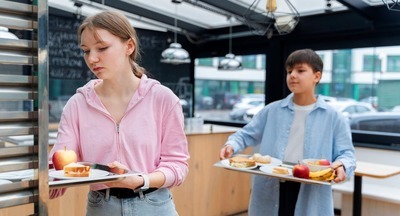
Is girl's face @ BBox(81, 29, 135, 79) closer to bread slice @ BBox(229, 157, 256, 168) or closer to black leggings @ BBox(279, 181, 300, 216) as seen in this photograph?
bread slice @ BBox(229, 157, 256, 168)

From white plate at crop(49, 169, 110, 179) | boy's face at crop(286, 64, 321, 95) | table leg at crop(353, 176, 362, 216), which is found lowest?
table leg at crop(353, 176, 362, 216)

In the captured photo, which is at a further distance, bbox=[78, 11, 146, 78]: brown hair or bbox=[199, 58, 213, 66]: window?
bbox=[199, 58, 213, 66]: window

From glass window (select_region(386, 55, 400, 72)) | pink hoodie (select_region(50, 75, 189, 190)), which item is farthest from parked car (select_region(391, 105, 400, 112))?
pink hoodie (select_region(50, 75, 189, 190))

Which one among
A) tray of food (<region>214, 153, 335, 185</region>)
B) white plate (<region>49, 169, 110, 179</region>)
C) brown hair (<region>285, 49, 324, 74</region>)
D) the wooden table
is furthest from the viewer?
the wooden table

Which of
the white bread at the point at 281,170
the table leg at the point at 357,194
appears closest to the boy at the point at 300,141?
the white bread at the point at 281,170

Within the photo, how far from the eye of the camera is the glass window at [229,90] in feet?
17.9

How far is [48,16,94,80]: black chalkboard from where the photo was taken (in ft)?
16.0

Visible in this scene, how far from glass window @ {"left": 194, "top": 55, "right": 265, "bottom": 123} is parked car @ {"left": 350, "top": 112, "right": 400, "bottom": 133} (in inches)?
54.5

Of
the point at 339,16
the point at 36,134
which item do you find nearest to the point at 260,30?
the point at 339,16

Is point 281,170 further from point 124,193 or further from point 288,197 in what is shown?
point 124,193

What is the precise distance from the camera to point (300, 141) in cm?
219

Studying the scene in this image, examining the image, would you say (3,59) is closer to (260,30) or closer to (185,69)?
(260,30)

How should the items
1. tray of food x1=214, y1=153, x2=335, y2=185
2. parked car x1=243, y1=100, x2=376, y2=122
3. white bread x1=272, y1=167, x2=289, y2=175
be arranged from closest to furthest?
tray of food x1=214, y1=153, x2=335, y2=185
white bread x1=272, y1=167, x2=289, y2=175
parked car x1=243, y1=100, x2=376, y2=122

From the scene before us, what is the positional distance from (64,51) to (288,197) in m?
3.79
